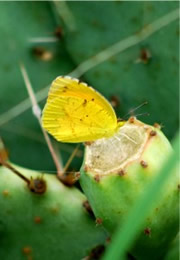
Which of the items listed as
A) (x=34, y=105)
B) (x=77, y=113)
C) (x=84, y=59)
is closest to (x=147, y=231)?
(x=77, y=113)

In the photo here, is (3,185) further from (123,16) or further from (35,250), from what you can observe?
(123,16)

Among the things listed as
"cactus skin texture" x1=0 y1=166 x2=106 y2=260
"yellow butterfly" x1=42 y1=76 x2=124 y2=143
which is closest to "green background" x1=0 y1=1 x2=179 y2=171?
"cactus skin texture" x1=0 y1=166 x2=106 y2=260

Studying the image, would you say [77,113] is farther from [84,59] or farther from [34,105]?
[84,59]

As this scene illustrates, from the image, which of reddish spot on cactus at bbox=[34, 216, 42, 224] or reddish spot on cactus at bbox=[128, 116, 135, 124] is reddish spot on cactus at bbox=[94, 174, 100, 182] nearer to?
reddish spot on cactus at bbox=[128, 116, 135, 124]

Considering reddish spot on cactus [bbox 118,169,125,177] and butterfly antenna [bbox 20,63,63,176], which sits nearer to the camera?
reddish spot on cactus [bbox 118,169,125,177]

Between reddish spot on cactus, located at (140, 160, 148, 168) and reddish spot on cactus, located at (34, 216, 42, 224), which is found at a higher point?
reddish spot on cactus, located at (140, 160, 148, 168)

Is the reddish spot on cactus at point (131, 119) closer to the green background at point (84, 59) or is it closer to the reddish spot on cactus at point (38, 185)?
the reddish spot on cactus at point (38, 185)

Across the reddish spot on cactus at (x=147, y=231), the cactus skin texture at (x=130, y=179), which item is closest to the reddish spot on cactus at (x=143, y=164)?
the cactus skin texture at (x=130, y=179)
